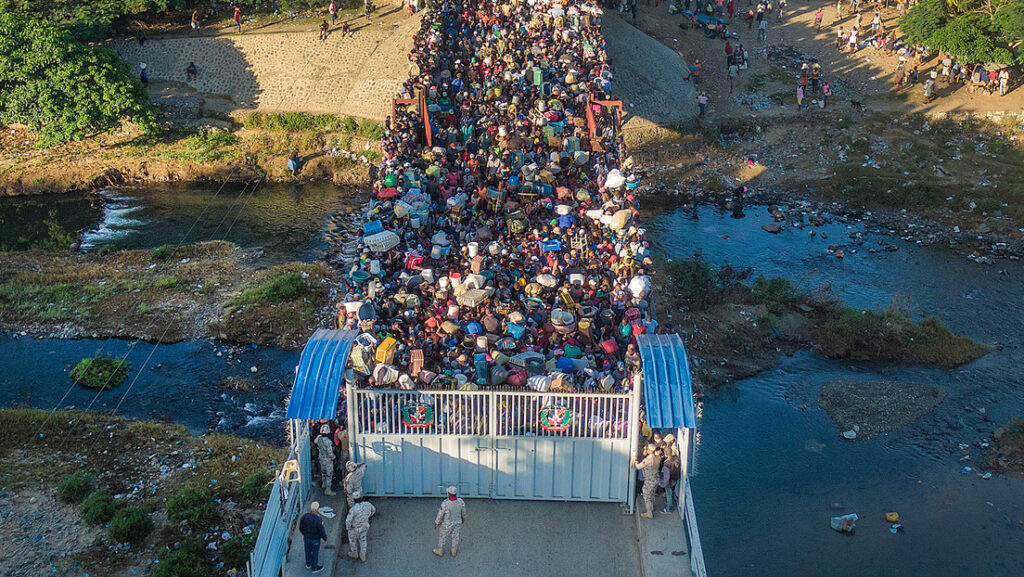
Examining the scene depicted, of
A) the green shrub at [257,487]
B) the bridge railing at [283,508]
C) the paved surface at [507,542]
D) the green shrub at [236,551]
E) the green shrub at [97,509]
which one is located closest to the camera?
the bridge railing at [283,508]

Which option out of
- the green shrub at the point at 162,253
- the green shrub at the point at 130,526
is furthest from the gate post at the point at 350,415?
the green shrub at the point at 162,253

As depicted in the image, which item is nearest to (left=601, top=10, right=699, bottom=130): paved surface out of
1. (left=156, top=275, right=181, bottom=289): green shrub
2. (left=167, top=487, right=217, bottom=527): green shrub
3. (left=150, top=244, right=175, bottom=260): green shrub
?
(left=150, top=244, right=175, bottom=260): green shrub

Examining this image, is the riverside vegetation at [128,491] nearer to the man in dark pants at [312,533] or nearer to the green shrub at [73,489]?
the green shrub at [73,489]

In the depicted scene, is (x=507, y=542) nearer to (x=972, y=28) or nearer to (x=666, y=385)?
(x=666, y=385)

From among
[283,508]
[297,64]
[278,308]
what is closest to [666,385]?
[283,508]

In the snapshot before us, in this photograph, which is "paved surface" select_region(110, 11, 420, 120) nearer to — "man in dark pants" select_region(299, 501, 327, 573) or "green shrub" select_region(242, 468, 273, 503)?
"green shrub" select_region(242, 468, 273, 503)

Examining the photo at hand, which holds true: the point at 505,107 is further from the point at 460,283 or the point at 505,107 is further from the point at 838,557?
the point at 838,557

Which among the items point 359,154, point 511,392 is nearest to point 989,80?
point 359,154
